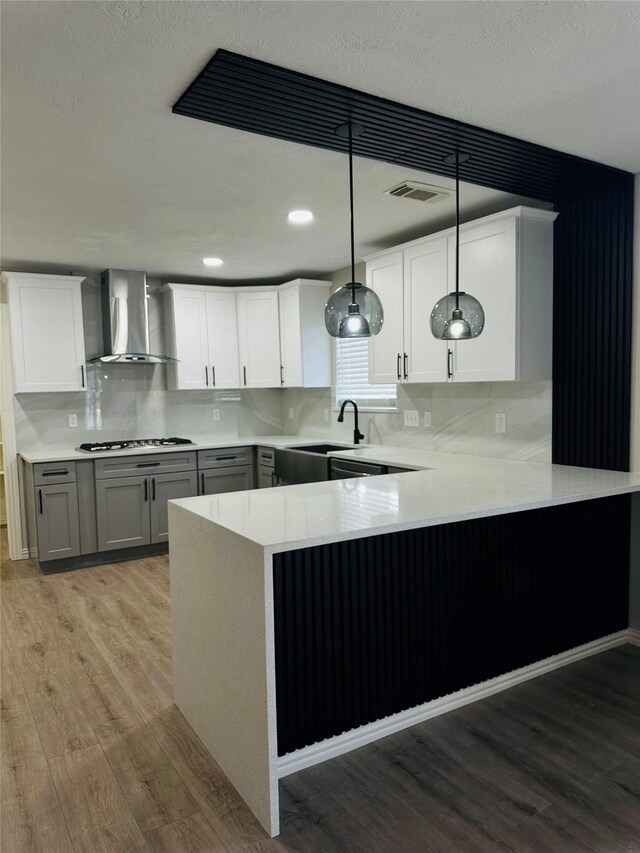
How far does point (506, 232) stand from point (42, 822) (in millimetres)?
3324

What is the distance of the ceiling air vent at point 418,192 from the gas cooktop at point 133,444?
2972 mm

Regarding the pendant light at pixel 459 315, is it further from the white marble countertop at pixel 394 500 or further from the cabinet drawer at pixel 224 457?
the cabinet drawer at pixel 224 457

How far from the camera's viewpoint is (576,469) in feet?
10.4

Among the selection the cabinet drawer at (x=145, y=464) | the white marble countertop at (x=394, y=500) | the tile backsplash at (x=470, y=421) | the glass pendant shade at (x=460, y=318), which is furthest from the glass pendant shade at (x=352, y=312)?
the cabinet drawer at (x=145, y=464)

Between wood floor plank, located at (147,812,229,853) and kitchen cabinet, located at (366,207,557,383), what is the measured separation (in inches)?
100

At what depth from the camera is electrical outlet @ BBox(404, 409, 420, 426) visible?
175 inches

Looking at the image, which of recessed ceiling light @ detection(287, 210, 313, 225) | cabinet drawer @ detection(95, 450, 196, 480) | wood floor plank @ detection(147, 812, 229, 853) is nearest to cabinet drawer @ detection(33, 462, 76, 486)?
cabinet drawer @ detection(95, 450, 196, 480)

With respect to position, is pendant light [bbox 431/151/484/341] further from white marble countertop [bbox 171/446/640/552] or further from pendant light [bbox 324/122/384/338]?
white marble countertop [bbox 171/446/640/552]

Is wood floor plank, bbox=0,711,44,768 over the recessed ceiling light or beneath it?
beneath

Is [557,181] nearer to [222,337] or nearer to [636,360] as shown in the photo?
[636,360]

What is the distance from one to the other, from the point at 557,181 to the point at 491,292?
2.15ft

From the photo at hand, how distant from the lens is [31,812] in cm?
195

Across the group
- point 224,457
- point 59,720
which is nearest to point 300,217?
point 224,457

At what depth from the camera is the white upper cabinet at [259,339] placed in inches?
215
